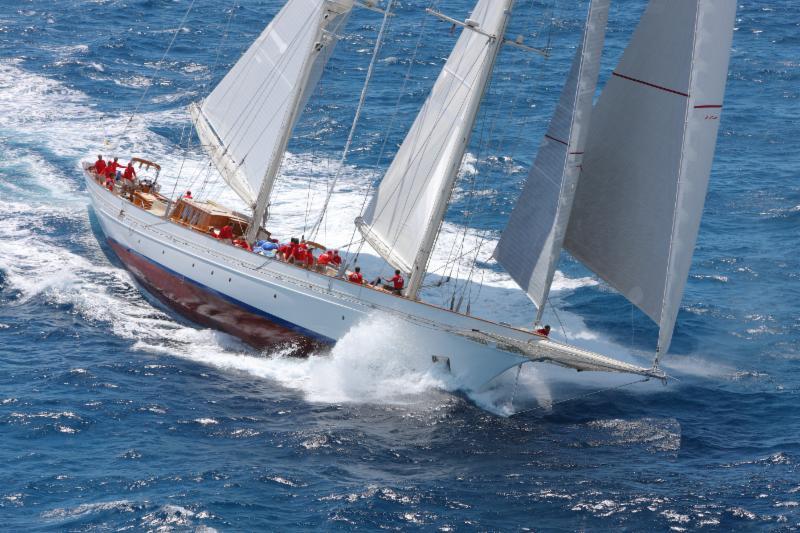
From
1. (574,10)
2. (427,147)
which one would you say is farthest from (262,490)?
(574,10)

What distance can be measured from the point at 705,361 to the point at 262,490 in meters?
17.0

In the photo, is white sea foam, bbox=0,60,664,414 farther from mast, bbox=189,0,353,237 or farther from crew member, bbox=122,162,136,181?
mast, bbox=189,0,353,237

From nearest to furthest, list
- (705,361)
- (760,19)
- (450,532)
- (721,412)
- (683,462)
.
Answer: (450,532) → (683,462) → (721,412) → (705,361) → (760,19)

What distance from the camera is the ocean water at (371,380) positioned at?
29.0 metres

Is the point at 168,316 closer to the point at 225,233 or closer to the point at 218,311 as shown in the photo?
the point at 218,311

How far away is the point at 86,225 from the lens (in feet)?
157

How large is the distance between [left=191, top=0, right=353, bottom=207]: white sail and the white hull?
134 inches

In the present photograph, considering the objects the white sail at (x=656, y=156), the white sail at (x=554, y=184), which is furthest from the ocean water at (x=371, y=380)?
the white sail at (x=656, y=156)

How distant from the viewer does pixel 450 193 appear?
36281 millimetres

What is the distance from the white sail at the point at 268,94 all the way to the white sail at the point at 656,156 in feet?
40.8

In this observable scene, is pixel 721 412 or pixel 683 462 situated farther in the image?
pixel 721 412

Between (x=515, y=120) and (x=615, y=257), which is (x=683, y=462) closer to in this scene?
(x=615, y=257)

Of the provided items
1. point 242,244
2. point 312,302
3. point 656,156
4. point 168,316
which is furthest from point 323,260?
point 656,156

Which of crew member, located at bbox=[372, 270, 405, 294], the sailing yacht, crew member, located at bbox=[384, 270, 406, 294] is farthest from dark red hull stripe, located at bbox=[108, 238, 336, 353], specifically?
crew member, located at bbox=[384, 270, 406, 294]
